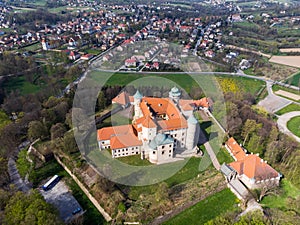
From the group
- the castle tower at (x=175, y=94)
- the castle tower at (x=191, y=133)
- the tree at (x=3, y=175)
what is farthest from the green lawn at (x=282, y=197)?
the tree at (x=3, y=175)

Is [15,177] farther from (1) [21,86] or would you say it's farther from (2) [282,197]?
(2) [282,197]

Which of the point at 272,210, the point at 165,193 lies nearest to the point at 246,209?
the point at 272,210

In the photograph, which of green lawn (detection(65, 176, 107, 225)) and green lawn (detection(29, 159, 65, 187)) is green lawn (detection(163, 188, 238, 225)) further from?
green lawn (detection(29, 159, 65, 187))

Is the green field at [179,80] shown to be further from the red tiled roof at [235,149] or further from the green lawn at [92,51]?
the red tiled roof at [235,149]

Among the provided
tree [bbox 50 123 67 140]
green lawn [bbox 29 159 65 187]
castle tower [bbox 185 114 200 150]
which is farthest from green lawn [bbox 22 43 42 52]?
castle tower [bbox 185 114 200 150]

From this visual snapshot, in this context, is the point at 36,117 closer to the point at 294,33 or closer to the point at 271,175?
the point at 271,175

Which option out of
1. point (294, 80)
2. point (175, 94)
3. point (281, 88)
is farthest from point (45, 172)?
point (294, 80)
